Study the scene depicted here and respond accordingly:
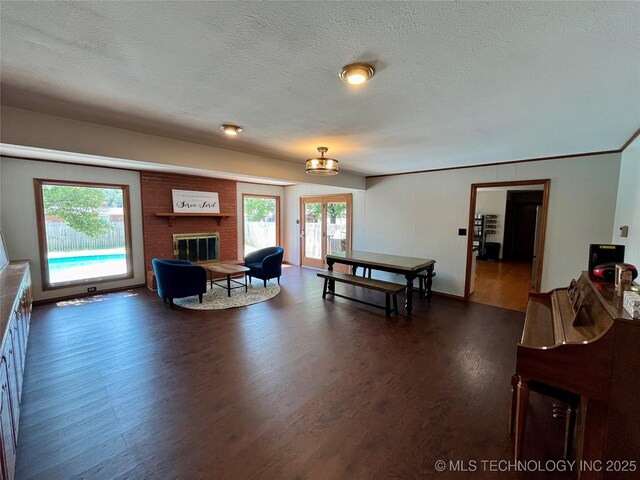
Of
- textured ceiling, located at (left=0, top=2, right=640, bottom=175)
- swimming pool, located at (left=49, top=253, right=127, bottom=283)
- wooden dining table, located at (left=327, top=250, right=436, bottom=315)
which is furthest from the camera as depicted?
swimming pool, located at (left=49, top=253, right=127, bottom=283)

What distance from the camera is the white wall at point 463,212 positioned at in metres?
3.52

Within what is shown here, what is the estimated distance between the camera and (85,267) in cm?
487

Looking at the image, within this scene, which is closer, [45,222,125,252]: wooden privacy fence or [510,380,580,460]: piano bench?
[510,380,580,460]: piano bench

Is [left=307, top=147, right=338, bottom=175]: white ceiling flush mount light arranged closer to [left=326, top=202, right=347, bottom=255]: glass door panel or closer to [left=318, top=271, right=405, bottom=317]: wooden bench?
[left=318, top=271, right=405, bottom=317]: wooden bench

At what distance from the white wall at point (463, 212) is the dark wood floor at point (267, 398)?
122 centimetres

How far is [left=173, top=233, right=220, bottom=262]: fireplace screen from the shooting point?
19.3 ft

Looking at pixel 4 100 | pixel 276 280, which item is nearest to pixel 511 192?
pixel 276 280

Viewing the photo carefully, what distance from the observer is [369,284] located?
421 centimetres

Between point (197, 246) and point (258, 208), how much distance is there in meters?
2.06

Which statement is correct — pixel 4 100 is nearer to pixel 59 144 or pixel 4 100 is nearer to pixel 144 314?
pixel 59 144

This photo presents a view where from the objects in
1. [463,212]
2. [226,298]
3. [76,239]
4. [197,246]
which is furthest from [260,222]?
[463,212]

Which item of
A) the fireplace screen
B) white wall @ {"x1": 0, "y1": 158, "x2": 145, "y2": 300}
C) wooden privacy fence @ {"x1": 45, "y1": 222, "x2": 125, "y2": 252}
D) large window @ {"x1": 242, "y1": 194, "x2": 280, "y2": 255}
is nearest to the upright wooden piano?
the fireplace screen

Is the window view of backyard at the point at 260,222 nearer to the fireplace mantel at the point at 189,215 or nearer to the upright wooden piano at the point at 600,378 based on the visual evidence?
the fireplace mantel at the point at 189,215

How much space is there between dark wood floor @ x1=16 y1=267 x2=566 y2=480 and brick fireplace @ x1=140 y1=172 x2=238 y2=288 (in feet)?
6.78
